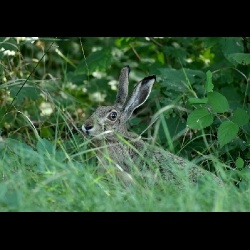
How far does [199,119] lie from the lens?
18.4 ft

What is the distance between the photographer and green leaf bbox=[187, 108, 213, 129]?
219 inches

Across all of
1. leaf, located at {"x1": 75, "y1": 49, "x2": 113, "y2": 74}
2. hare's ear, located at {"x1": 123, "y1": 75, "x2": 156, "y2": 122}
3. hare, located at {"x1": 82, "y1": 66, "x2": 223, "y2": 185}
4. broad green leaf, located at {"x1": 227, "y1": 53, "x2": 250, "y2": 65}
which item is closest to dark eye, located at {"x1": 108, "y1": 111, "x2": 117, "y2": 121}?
hare, located at {"x1": 82, "y1": 66, "x2": 223, "y2": 185}

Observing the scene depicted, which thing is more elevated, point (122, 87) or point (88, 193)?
point (122, 87)

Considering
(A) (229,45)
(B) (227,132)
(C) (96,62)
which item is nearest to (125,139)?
(B) (227,132)

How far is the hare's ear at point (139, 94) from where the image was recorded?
642 cm

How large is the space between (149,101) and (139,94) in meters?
0.99

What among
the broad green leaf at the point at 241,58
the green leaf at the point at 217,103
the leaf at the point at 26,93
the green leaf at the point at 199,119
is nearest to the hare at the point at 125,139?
the green leaf at the point at 199,119

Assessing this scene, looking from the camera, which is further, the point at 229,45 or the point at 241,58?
the point at 229,45

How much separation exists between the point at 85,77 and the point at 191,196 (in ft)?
13.1

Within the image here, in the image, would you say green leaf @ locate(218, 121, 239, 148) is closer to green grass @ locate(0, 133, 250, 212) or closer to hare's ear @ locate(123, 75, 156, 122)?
green grass @ locate(0, 133, 250, 212)

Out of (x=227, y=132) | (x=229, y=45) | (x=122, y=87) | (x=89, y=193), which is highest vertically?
(x=229, y=45)

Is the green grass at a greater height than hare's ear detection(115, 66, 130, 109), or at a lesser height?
lesser

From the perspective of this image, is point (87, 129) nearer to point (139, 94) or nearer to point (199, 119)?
point (139, 94)

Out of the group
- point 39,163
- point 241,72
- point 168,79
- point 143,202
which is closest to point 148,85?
point 168,79
